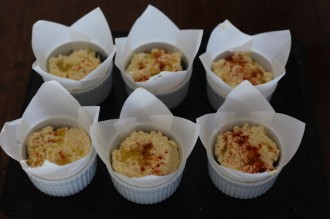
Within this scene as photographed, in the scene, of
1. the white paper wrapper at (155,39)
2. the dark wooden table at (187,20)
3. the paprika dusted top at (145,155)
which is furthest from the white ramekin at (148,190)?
the dark wooden table at (187,20)

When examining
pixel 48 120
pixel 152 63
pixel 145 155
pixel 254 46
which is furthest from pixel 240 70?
pixel 48 120

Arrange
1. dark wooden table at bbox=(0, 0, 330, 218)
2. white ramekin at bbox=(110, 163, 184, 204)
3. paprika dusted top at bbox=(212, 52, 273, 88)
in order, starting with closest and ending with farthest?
white ramekin at bbox=(110, 163, 184, 204) < paprika dusted top at bbox=(212, 52, 273, 88) < dark wooden table at bbox=(0, 0, 330, 218)

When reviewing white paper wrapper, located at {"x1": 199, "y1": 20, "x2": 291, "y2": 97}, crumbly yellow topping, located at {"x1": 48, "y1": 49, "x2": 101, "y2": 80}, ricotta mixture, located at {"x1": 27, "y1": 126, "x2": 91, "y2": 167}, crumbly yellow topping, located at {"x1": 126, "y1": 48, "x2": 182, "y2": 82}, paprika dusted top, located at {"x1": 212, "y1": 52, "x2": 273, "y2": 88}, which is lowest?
ricotta mixture, located at {"x1": 27, "y1": 126, "x2": 91, "y2": 167}

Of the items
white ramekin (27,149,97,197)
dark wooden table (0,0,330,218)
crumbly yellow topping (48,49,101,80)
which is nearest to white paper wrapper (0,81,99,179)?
white ramekin (27,149,97,197)

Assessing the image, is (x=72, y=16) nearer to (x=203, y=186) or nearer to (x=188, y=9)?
(x=188, y=9)

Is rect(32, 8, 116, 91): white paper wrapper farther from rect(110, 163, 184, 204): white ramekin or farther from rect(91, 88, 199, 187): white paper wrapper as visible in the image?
rect(110, 163, 184, 204): white ramekin

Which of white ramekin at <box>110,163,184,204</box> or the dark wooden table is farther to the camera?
the dark wooden table

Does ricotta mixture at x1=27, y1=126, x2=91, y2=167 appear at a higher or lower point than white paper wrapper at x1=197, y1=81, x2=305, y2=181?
lower

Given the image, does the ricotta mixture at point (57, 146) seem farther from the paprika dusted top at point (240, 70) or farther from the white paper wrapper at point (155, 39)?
the paprika dusted top at point (240, 70)
